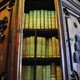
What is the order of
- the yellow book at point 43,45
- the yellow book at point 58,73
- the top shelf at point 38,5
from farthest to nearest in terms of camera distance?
the top shelf at point 38,5, the yellow book at point 43,45, the yellow book at point 58,73

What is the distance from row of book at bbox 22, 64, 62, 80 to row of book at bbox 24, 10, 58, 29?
1.41ft

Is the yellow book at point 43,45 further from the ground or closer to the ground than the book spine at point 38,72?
further from the ground

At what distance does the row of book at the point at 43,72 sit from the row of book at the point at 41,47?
0.12 metres

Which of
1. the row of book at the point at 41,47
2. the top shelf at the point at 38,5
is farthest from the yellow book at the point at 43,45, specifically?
the top shelf at the point at 38,5

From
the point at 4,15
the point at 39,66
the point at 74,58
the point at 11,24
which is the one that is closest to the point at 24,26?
the point at 11,24

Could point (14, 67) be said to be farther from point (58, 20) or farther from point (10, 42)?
point (58, 20)

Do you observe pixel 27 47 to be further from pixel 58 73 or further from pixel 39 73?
pixel 58 73

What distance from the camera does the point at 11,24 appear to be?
207 cm

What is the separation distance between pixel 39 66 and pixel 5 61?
0.35 meters

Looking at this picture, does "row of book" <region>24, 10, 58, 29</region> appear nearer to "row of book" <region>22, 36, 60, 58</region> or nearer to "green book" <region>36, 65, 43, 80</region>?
"row of book" <region>22, 36, 60, 58</region>

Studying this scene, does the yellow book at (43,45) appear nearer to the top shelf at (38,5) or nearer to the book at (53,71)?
the book at (53,71)

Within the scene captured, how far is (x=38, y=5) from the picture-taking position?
230 cm

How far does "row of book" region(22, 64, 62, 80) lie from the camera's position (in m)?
1.92

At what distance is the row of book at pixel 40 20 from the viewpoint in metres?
2.09
